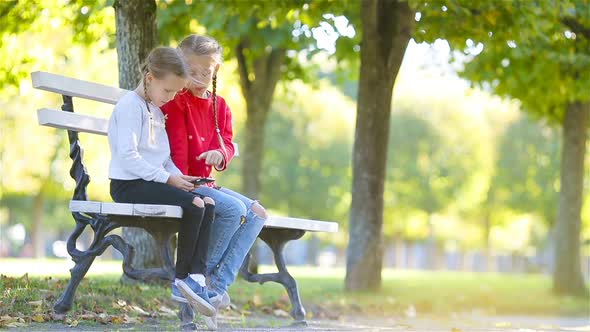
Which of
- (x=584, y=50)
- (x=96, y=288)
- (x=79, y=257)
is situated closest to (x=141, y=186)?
(x=79, y=257)

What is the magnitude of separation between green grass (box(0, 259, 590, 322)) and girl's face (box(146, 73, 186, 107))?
156 cm

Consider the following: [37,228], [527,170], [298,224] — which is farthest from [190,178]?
[37,228]

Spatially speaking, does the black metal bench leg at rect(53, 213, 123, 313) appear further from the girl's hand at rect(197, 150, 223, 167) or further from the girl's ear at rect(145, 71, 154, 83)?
the girl's ear at rect(145, 71, 154, 83)

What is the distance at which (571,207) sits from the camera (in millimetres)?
15812

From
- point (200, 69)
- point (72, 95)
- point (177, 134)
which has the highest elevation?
point (200, 69)

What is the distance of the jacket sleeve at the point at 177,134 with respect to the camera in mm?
6348

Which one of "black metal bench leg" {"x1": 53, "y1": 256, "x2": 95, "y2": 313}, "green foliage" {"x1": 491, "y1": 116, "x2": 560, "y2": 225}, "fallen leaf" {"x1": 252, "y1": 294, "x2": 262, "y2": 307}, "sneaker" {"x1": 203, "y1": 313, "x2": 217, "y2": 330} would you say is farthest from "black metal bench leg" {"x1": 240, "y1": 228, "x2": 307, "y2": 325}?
"green foliage" {"x1": 491, "y1": 116, "x2": 560, "y2": 225}

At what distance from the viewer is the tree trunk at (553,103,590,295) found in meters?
15.7

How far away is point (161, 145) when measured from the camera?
6.20 meters

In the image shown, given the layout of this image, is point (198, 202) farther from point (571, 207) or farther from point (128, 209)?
point (571, 207)

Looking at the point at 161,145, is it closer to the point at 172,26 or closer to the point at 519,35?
the point at 519,35

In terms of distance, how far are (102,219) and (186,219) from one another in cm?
70

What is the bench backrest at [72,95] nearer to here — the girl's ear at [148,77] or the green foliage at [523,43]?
the girl's ear at [148,77]

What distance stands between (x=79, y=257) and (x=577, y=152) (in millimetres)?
11232
